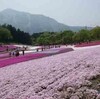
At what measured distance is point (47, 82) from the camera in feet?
34.2

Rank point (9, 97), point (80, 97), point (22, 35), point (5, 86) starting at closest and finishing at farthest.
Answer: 1. point (80, 97)
2. point (9, 97)
3. point (5, 86)
4. point (22, 35)

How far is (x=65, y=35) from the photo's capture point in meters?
138

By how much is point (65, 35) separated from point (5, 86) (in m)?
127

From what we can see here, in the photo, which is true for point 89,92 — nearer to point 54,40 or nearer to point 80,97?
point 80,97

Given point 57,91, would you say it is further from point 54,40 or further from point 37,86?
point 54,40

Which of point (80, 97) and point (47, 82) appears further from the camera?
point (47, 82)

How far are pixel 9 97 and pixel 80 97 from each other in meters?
2.62

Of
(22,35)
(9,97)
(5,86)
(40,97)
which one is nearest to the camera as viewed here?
(40,97)

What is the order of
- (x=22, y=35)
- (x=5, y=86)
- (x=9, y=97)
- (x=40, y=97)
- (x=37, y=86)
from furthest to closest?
(x=22, y=35)
(x=5, y=86)
(x=37, y=86)
(x=9, y=97)
(x=40, y=97)

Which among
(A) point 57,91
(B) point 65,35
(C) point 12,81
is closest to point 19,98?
(A) point 57,91

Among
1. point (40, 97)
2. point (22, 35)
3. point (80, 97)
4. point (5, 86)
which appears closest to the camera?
point (80, 97)

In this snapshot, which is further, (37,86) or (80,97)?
(37,86)

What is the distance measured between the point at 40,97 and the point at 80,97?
1226 mm

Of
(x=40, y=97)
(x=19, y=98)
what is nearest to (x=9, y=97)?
(x=19, y=98)
